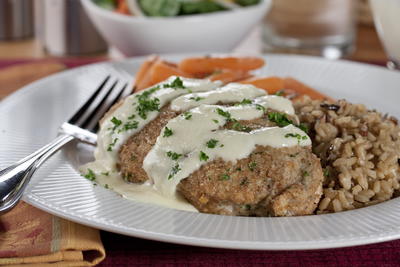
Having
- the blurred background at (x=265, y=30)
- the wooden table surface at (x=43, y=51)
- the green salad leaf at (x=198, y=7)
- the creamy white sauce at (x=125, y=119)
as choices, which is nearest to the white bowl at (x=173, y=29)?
the blurred background at (x=265, y=30)

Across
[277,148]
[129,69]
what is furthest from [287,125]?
[129,69]

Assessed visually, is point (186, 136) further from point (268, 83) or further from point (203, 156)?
point (268, 83)

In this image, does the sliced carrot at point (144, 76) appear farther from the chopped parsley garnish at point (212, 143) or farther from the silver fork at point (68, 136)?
the chopped parsley garnish at point (212, 143)

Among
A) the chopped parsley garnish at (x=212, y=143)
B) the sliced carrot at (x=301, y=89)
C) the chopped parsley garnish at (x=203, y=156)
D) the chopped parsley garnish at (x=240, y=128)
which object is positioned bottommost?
the sliced carrot at (x=301, y=89)

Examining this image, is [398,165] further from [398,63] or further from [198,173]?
[398,63]

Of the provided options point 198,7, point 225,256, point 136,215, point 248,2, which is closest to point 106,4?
point 198,7

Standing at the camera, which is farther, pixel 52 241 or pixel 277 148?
pixel 277 148
